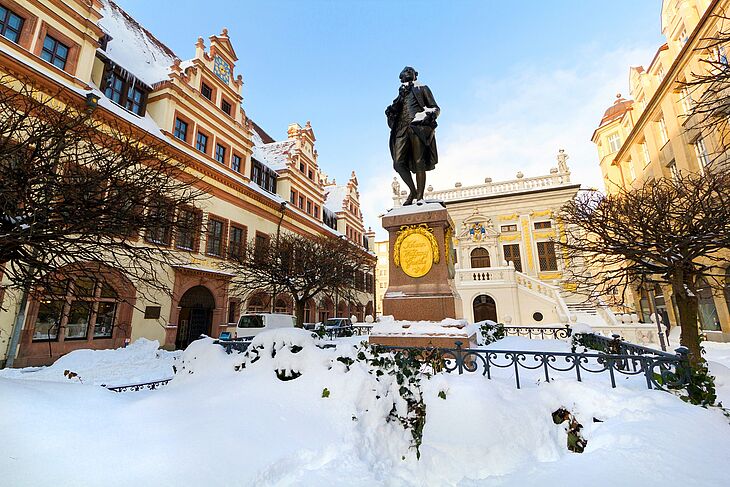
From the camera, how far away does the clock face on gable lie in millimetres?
20344

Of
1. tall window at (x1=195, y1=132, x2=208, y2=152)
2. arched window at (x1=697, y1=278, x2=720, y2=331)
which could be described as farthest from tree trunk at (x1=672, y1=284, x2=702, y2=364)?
tall window at (x1=195, y1=132, x2=208, y2=152)

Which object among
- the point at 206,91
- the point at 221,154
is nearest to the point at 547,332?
the point at 221,154

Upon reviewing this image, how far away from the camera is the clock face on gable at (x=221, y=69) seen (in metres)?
20.3

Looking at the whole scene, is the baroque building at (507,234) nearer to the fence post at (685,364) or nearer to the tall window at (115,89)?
the fence post at (685,364)

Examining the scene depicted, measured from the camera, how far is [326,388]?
155 inches

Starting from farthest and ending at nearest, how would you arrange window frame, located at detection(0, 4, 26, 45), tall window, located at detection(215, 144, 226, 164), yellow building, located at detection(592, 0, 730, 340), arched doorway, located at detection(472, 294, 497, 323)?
1. arched doorway, located at detection(472, 294, 497, 323)
2. tall window, located at detection(215, 144, 226, 164)
3. yellow building, located at detection(592, 0, 730, 340)
4. window frame, located at detection(0, 4, 26, 45)

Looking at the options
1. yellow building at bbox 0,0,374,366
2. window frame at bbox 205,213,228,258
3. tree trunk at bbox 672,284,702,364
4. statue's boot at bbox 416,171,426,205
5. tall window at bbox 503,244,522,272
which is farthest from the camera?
tall window at bbox 503,244,522,272

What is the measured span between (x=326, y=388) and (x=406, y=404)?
997mm

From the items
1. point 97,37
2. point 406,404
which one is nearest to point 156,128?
point 97,37

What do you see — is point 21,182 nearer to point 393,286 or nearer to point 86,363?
point 393,286

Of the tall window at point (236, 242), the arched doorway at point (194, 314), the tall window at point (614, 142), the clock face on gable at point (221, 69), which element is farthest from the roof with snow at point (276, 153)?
the tall window at point (614, 142)

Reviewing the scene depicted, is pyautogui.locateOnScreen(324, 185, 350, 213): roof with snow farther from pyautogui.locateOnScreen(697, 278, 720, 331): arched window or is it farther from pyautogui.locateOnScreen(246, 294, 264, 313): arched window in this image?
pyautogui.locateOnScreen(697, 278, 720, 331): arched window

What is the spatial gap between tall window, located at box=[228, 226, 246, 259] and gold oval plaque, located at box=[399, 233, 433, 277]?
13679 mm

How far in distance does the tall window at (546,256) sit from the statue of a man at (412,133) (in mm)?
24815
